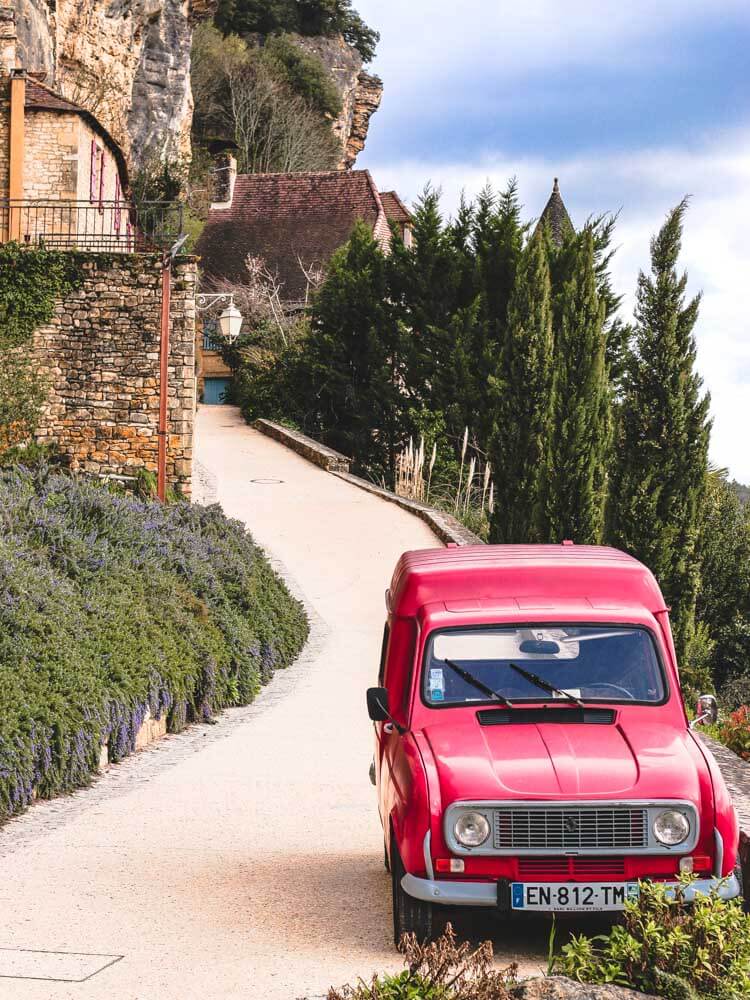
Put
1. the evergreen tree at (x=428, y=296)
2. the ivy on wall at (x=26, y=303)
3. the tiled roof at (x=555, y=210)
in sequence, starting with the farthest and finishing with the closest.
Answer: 1. the tiled roof at (x=555, y=210)
2. the evergreen tree at (x=428, y=296)
3. the ivy on wall at (x=26, y=303)

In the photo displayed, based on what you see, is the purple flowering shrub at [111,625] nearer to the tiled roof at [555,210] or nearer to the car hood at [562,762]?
the car hood at [562,762]

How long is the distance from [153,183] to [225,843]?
134ft

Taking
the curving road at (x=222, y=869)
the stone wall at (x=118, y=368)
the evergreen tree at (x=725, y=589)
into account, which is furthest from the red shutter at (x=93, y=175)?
the curving road at (x=222, y=869)

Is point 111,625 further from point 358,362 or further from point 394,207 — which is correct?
point 394,207

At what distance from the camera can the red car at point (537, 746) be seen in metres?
5.22

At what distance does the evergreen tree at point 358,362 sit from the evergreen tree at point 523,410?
5.67 m

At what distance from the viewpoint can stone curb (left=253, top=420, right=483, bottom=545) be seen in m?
21.9

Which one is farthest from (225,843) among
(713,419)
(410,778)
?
(713,419)

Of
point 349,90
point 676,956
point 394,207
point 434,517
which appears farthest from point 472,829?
point 349,90

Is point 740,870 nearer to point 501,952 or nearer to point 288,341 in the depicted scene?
point 501,952

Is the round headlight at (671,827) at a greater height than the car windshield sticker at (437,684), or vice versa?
the car windshield sticker at (437,684)

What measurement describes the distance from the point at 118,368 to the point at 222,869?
17.7 metres

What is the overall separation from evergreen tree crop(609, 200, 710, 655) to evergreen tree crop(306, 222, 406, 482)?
1018cm

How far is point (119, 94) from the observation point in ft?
138
